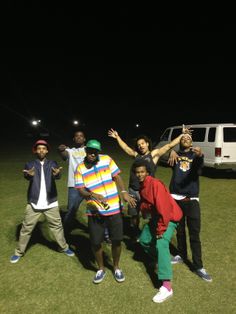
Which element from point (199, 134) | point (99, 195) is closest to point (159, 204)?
point (99, 195)

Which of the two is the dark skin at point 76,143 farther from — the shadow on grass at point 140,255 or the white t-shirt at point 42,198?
the shadow on grass at point 140,255

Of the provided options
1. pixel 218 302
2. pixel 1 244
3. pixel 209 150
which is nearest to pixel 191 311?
pixel 218 302

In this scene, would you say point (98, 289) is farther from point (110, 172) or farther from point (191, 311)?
point (110, 172)

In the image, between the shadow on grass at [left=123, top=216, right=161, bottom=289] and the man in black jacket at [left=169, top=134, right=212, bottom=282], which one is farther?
the shadow on grass at [left=123, top=216, right=161, bottom=289]

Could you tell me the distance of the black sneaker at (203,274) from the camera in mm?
3815

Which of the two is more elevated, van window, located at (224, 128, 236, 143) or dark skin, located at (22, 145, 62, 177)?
van window, located at (224, 128, 236, 143)

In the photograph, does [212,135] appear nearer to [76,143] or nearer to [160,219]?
[76,143]

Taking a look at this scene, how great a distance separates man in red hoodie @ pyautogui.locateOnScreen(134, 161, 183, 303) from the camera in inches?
135

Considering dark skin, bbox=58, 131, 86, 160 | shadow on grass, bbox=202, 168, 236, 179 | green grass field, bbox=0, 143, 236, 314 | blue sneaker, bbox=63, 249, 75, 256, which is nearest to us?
green grass field, bbox=0, 143, 236, 314

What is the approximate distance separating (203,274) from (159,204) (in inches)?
53.6

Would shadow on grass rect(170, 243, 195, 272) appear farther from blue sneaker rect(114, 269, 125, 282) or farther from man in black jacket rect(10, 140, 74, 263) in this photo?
man in black jacket rect(10, 140, 74, 263)

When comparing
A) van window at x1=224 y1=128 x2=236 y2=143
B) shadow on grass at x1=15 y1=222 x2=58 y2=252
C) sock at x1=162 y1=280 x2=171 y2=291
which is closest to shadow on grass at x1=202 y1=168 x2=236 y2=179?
van window at x1=224 y1=128 x2=236 y2=143

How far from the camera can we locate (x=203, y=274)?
152 inches

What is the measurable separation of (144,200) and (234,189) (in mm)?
6498
